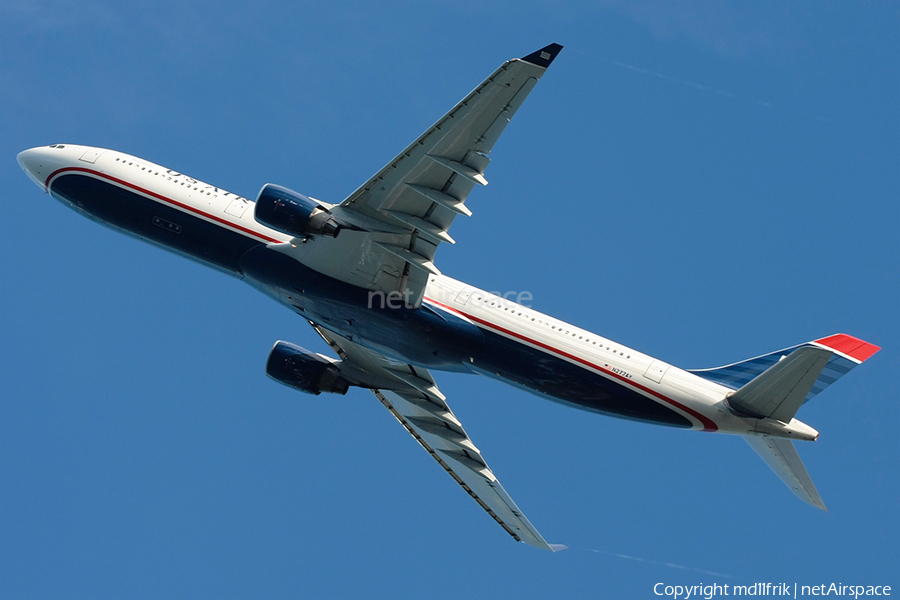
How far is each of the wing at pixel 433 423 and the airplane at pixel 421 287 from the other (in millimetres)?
3306

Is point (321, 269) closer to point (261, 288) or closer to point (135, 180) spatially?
point (261, 288)

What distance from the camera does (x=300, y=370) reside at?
127ft

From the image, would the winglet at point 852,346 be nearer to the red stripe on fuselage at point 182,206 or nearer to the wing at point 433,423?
the wing at point 433,423

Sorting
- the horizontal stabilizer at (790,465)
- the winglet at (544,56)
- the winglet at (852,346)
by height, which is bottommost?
the horizontal stabilizer at (790,465)

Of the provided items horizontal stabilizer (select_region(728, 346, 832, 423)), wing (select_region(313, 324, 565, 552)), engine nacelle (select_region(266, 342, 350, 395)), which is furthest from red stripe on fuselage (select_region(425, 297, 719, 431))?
engine nacelle (select_region(266, 342, 350, 395))

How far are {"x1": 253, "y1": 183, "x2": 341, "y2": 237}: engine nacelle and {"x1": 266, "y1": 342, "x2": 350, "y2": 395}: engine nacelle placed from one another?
27.7 ft

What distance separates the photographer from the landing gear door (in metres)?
32.8

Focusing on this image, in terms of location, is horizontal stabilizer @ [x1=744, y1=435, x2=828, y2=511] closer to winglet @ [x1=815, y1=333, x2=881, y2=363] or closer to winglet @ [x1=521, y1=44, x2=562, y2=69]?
winglet @ [x1=815, y1=333, x2=881, y2=363]

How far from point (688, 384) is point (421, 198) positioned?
430 inches

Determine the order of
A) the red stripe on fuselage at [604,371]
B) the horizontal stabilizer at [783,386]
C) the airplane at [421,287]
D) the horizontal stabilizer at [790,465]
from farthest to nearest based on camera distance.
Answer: the horizontal stabilizer at [790,465] → the red stripe on fuselage at [604,371] → the airplane at [421,287] → the horizontal stabilizer at [783,386]

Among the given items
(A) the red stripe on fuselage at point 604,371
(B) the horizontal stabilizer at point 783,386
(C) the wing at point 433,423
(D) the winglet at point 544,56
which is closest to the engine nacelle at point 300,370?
(C) the wing at point 433,423

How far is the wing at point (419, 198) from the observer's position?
27141 mm

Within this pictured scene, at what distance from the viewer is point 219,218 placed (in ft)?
111

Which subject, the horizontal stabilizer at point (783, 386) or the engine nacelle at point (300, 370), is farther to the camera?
the engine nacelle at point (300, 370)
